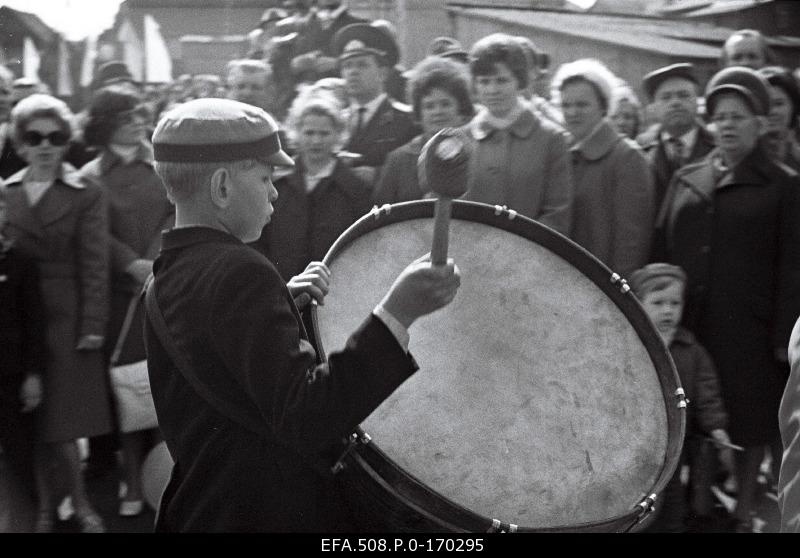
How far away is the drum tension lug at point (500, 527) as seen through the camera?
2.12 meters

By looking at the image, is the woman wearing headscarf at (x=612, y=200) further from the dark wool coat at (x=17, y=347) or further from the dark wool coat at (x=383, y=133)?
the dark wool coat at (x=17, y=347)

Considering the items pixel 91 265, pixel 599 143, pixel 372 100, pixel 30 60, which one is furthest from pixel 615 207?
pixel 30 60

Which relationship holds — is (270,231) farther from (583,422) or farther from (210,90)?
(210,90)

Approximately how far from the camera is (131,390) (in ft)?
15.6

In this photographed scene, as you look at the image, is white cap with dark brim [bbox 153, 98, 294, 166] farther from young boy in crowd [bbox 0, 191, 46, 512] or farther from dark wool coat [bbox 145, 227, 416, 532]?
young boy in crowd [bbox 0, 191, 46, 512]

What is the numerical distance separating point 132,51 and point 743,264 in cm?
672

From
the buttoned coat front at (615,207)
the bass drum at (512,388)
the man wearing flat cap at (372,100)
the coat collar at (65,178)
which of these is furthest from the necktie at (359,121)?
the bass drum at (512,388)

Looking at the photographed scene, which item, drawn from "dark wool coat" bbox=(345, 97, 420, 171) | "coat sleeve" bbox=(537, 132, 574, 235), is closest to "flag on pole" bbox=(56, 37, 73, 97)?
"dark wool coat" bbox=(345, 97, 420, 171)

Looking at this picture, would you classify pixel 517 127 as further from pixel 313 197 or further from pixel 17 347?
pixel 17 347

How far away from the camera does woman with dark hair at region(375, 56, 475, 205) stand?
186 inches

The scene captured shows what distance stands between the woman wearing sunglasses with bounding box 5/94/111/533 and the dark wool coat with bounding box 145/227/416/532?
2746 millimetres

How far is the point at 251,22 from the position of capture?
12.2 m

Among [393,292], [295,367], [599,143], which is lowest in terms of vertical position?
[599,143]

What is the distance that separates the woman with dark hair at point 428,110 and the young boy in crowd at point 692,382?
986mm
